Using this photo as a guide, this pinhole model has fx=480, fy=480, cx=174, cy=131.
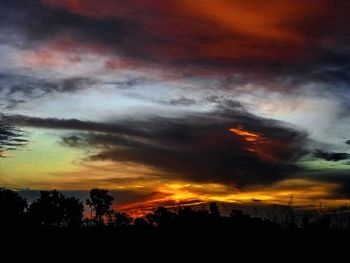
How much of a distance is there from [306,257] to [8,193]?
165ft

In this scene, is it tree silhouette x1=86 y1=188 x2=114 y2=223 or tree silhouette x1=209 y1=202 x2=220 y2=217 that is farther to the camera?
tree silhouette x1=86 y1=188 x2=114 y2=223

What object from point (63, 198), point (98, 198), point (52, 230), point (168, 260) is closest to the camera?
point (168, 260)

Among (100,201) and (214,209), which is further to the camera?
(100,201)

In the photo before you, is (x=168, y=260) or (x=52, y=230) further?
(x=52, y=230)

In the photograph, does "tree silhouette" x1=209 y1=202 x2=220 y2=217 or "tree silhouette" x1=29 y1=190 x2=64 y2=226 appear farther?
"tree silhouette" x1=29 y1=190 x2=64 y2=226

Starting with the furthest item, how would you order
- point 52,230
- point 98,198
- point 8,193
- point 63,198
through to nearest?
1. point 98,198
2. point 63,198
3. point 8,193
4. point 52,230

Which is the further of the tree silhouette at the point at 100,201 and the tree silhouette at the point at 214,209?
the tree silhouette at the point at 100,201

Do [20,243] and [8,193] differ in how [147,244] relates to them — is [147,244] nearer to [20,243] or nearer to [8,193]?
[20,243]

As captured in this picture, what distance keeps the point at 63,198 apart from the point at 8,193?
1346 cm

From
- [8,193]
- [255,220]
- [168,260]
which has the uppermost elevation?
[8,193]

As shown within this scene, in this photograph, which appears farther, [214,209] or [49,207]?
[49,207]

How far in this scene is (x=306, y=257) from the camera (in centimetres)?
2077

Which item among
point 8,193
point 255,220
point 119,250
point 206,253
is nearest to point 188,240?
point 206,253

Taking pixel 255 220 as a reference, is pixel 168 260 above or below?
below
